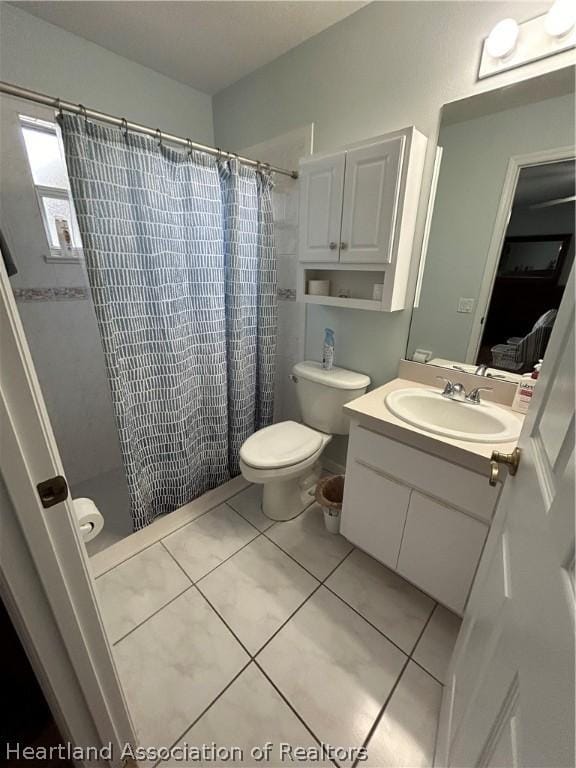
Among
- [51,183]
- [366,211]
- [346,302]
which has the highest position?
[51,183]

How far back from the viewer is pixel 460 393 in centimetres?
134

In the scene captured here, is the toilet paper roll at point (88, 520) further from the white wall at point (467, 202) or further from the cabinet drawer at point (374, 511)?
the white wall at point (467, 202)

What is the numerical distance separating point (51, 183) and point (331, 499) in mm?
2225

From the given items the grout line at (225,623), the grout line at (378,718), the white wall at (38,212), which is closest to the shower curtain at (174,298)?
the grout line at (225,623)

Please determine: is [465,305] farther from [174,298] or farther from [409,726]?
[409,726]

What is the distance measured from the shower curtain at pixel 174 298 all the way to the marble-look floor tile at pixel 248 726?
88 cm

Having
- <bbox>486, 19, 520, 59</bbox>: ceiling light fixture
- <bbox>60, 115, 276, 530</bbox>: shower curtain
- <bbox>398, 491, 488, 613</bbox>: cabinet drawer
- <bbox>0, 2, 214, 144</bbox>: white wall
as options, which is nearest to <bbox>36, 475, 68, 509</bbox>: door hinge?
<bbox>60, 115, 276, 530</bbox>: shower curtain

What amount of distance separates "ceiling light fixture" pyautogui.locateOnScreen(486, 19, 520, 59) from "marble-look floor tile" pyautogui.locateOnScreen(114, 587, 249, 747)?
230cm

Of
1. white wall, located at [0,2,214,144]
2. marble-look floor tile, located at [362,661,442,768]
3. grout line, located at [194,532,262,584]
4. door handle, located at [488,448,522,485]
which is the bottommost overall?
marble-look floor tile, located at [362,661,442,768]

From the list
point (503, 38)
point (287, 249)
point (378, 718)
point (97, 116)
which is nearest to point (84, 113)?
point (97, 116)

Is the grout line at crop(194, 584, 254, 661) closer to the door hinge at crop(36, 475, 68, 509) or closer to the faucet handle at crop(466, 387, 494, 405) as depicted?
the door hinge at crop(36, 475, 68, 509)

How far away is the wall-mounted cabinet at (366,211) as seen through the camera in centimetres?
127

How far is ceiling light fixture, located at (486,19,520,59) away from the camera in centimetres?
103

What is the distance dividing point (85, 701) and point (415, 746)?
94 cm
